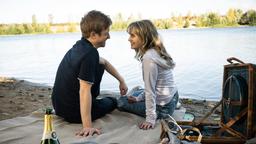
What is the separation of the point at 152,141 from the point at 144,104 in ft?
2.57

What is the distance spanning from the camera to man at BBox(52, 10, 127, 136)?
3.71 metres

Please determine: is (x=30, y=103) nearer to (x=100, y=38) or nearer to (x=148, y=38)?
(x=100, y=38)

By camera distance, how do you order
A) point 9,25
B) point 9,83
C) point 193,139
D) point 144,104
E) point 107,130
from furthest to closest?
point 9,25 < point 9,83 < point 144,104 < point 107,130 < point 193,139

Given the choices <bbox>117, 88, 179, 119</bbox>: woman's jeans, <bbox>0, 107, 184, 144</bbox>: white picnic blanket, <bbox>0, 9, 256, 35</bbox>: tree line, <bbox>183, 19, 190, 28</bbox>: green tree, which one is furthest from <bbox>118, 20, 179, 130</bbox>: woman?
<bbox>183, 19, 190, 28</bbox>: green tree

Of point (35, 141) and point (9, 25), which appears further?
point (9, 25)

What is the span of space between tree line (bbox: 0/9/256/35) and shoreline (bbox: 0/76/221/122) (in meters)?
34.1

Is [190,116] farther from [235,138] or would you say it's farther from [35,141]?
[35,141]

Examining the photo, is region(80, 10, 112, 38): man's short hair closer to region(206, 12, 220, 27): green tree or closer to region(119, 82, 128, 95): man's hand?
region(119, 82, 128, 95): man's hand

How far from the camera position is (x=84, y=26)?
3943mm

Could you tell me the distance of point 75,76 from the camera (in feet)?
12.7

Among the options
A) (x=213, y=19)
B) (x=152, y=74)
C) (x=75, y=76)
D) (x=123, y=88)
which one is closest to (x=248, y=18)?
(x=213, y=19)

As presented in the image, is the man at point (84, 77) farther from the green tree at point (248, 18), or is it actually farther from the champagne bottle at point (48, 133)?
the green tree at point (248, 18)

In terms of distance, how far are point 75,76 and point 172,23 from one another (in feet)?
148

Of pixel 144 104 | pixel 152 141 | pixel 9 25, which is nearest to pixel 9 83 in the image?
pixel 144 104
